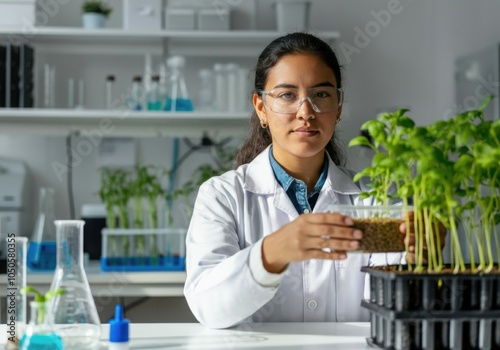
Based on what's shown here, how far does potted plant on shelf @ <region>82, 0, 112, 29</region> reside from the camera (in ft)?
11.4

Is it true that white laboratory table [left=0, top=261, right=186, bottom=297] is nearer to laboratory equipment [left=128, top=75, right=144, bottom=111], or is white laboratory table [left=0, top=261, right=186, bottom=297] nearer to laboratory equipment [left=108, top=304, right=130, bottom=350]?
laboratory equipment [left=128, top=75, right=144, bottom=111]

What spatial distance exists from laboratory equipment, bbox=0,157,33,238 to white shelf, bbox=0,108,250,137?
0.53 feet

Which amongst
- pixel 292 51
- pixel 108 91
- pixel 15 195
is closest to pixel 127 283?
pixel 15 195

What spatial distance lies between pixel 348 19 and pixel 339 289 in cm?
218

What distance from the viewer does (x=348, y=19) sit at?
146 inches

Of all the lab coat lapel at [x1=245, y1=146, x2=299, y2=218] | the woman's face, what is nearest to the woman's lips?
the woman's face

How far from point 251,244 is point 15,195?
1.92 meters

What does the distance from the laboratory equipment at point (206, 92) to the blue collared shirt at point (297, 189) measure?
5.30 ft

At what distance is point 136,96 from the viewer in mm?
3529

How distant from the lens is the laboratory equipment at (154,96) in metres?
3.45

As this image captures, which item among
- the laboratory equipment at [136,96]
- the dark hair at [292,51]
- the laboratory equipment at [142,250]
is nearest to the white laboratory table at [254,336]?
the dark hair at [292,51]

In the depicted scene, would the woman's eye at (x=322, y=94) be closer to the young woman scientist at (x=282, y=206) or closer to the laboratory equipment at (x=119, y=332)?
the young woman scientist at (x=282, y=206)

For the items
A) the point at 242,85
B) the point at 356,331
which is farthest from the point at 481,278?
the point at 242,85

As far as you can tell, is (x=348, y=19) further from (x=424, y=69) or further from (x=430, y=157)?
(x=430, y=157)
